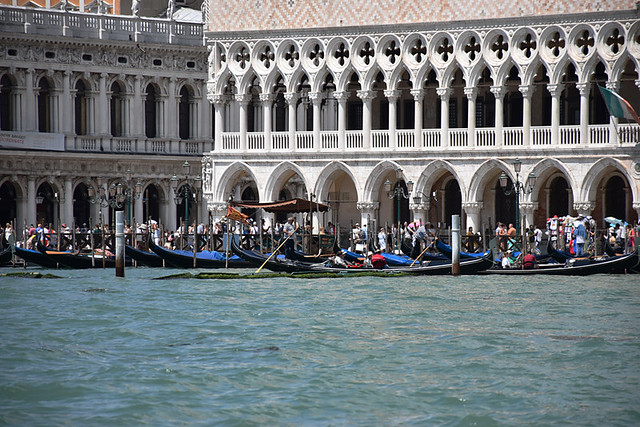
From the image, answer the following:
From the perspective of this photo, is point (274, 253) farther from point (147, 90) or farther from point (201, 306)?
point (147, 90)

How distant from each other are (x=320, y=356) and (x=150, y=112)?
25.1 m

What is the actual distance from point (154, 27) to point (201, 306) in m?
20.0

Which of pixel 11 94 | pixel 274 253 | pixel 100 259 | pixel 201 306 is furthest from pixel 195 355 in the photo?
pixel 11 94

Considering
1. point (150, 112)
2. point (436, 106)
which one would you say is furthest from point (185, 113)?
point (436, 106)

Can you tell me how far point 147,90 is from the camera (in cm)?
4069

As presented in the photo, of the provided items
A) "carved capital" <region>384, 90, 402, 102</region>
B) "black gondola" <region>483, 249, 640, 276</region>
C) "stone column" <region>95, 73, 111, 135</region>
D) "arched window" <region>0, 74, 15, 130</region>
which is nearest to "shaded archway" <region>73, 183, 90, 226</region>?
"stone column" <region>95, 73, 111, 135</region>

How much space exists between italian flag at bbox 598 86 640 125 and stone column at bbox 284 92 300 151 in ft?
27.1

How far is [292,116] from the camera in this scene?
35219mm

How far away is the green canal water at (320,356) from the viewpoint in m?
13.6

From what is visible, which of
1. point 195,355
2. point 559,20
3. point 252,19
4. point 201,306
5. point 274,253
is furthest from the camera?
point 252,19

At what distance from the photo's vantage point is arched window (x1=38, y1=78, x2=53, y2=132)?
39031mm

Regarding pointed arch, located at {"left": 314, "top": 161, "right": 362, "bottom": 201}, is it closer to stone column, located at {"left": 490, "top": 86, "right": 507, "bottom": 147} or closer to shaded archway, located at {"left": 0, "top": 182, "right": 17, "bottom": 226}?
stone column, located at {"left": 490, "top": 86, "right": 507, "bottom": 147}

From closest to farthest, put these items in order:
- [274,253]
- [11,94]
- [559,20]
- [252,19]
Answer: [274,253] → [559,20] → [252,19] → [11,94]

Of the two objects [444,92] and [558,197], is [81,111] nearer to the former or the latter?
[444,92]
